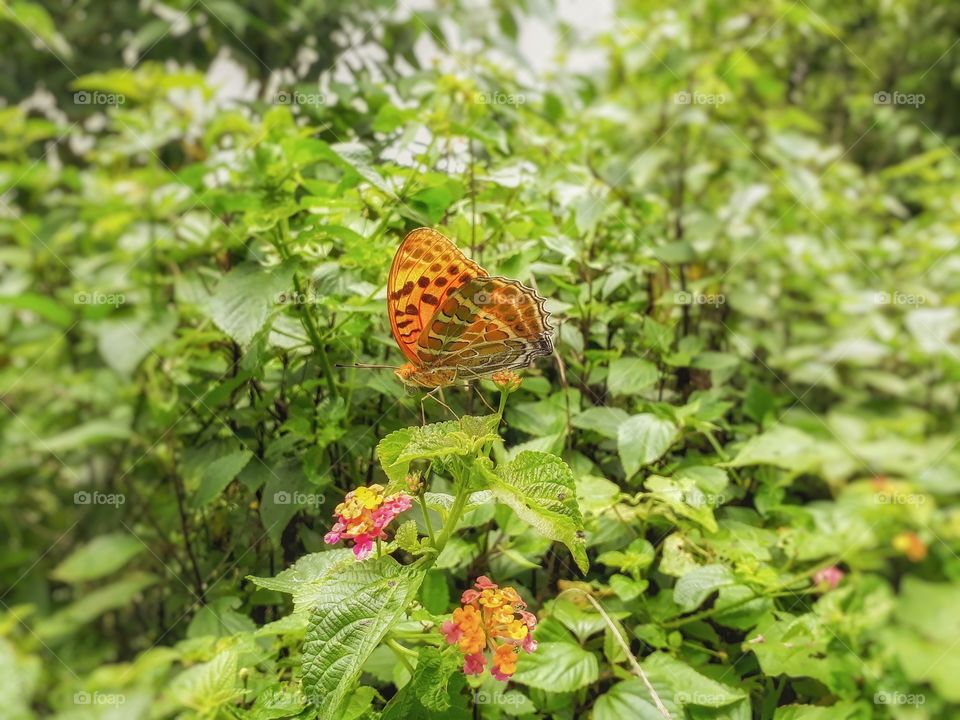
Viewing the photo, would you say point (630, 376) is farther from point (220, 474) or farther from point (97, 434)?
point (97, 434)

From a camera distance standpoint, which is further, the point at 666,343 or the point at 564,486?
the point at 666,343

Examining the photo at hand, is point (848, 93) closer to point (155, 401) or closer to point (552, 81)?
point (552, 81)

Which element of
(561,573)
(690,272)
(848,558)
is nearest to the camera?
(848,558)

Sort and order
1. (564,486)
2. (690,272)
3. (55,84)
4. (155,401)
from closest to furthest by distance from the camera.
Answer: (564,486) → (155,401) → (690,272) → (55,84)

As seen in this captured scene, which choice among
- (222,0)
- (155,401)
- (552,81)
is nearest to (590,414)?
(155,401)

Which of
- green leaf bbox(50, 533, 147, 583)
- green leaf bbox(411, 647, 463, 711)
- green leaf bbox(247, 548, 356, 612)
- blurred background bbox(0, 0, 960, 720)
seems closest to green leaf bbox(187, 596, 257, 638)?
blurred background bbox(0, 0, 960, 720)

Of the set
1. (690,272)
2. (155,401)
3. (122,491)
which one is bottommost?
(122,491)

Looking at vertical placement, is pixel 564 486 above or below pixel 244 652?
above

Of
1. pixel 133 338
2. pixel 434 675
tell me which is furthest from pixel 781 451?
pixel 133 338
